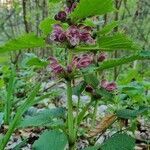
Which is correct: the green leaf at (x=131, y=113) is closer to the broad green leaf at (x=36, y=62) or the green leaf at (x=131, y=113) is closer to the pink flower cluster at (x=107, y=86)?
the pink flower cluster at (x=107, y=86)

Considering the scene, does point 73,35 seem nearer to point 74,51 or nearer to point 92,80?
point 74,51

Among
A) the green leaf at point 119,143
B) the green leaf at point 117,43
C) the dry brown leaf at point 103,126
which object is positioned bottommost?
the dry brown leaf at point 103,126

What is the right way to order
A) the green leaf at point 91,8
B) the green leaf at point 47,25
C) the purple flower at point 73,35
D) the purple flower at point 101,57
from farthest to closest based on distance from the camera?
the purple flower at point 101,57 < the green leaf at point 47,25 < the purple flower at point 73,35 < the green leaf at point 91,8

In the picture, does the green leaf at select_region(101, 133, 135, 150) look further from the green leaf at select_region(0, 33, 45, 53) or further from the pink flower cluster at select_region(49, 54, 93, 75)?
the green leaf at select_region(0, 33, 45, 53)

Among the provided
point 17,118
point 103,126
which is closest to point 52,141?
point 17,118

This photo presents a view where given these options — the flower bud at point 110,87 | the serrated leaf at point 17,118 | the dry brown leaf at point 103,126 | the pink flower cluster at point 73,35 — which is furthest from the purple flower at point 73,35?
the dry brown leaf at point 103,126

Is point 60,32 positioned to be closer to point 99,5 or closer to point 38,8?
point 99,5

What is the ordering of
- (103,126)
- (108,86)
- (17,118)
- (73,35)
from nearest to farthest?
(17,118), (73,35), (108,86), (103,126)
